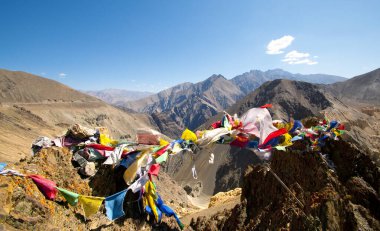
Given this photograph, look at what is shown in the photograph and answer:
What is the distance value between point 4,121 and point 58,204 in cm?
4834

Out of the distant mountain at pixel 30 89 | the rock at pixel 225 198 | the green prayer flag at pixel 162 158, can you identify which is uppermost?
the distant mountain at pixel 30 89

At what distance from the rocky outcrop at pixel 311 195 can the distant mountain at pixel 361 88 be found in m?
131

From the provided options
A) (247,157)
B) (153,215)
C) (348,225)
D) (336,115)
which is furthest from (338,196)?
(336,115)

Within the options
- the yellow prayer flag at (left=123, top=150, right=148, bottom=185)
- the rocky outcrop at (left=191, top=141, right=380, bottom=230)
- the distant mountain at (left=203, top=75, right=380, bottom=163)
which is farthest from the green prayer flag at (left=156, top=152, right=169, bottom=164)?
the distant mountain at (left=203, top=75, right=380, bottom=163)

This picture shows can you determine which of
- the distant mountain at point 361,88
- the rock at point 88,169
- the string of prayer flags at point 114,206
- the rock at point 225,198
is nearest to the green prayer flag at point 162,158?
the string of prayer flags at point 114,206

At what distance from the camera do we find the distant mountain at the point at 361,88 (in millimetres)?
123656

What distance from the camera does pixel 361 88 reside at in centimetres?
13412

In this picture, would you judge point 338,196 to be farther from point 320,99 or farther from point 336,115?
point 320,99

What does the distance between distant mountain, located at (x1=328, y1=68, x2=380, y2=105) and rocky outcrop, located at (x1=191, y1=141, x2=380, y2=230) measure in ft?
430

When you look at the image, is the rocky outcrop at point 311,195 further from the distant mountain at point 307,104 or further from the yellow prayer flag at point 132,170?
the distant mountain at point 307,104

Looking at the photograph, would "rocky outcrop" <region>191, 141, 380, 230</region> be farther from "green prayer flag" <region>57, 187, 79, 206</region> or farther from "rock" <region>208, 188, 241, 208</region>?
"rock" <region>208, 188, 241, 208</region>

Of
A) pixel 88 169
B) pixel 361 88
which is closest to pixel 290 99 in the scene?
pixel 361 88

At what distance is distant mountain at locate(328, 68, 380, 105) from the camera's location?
12366 centimetres

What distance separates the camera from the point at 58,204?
19.5 feet
